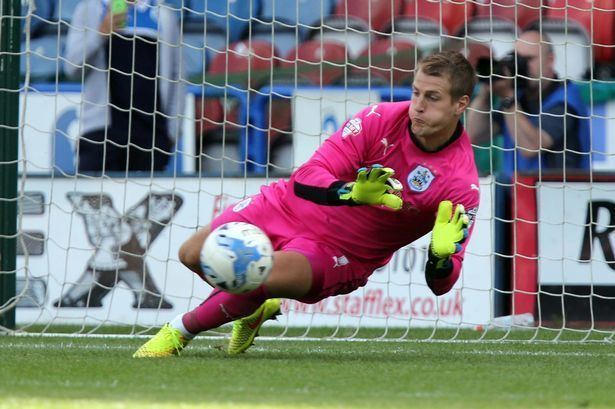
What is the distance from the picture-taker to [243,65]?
427 inches

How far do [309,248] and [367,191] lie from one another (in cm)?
57

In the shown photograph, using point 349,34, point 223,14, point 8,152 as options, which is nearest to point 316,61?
point 349,34

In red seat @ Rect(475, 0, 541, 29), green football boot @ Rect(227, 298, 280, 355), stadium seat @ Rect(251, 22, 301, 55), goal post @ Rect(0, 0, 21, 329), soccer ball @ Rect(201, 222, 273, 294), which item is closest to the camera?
soccer ball @ Rect(201, 222, 273, 294)

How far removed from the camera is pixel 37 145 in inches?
353

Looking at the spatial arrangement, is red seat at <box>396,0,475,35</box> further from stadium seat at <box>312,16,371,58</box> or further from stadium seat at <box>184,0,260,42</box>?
stadium seat at <box>184,0,260,42</box>

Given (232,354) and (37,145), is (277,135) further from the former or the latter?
(232,354)

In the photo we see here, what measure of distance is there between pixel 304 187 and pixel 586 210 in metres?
Result: 3.14

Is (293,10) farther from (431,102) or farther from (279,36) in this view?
(431,102)

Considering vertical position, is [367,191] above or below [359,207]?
above

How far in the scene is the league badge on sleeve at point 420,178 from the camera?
569 cm

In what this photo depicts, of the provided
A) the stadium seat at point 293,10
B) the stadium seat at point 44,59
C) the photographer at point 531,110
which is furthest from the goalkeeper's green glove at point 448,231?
the stadium seat at point 293,10

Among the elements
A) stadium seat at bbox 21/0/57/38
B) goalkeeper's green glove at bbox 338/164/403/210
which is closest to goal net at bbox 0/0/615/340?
goalkeeper's green glove at bbox 338/164/403/210

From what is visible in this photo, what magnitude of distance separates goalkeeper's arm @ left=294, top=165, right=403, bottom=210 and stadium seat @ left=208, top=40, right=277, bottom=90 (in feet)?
15.8

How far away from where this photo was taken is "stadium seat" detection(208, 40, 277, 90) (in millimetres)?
10234
